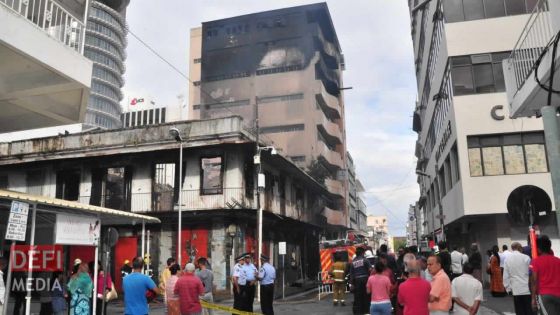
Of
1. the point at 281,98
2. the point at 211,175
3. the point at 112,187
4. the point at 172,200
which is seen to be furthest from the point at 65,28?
the point at 281,98

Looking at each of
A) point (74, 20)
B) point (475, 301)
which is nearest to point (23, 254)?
point (74, 20)

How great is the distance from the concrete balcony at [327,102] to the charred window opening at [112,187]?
2810 centimetres

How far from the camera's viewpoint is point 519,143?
69.4 feet

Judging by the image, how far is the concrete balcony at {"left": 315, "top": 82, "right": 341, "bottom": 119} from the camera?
5172 centimetres

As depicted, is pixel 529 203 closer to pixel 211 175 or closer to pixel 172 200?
pixel 211 175

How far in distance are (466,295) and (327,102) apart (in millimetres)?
48692

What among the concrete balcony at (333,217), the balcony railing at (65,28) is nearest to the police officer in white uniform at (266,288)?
the balcony railing at (65,28)

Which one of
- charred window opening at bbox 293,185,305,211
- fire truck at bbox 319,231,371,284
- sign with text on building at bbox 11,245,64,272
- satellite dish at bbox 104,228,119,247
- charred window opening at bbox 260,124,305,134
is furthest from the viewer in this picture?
charred window opening at bbox 260,124,305,134

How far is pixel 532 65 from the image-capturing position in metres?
7.96

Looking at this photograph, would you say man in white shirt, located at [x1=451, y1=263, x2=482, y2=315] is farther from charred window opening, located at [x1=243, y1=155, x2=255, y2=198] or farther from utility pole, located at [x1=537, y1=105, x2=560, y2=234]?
charred window opening, located at [x1=243, y1=155, x2=255, y2=198]

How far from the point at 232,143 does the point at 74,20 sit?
14130mm

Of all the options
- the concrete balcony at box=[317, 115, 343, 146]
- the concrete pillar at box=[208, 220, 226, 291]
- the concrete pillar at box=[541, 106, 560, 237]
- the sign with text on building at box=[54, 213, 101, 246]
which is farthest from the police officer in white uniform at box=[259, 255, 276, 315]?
the concrete balcony at box=[317, 115, 343, 146]

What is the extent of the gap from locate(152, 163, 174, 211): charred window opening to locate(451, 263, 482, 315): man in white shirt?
2071 cm

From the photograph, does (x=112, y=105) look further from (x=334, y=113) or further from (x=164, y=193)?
(x=164, y=193)
